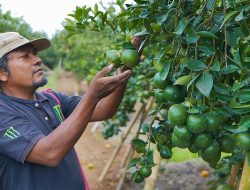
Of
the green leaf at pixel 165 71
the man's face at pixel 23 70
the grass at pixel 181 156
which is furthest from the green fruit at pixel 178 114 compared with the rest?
the grass at pixel 181 156

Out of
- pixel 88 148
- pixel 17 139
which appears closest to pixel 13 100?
pixel 17 139

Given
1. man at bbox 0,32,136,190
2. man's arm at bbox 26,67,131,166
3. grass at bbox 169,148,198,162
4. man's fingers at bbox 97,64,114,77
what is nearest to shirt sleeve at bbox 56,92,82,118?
man at bbox 0,32,136,190

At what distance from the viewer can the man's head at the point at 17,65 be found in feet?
7.36

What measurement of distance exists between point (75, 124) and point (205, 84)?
0.82 meters

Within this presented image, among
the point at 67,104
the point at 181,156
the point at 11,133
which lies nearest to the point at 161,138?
the point at 11,133

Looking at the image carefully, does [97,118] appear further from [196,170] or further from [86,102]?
[196,170]

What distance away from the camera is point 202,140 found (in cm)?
133

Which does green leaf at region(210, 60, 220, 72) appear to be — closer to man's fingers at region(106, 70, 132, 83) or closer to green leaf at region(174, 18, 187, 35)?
green leaf at region(174, 18, 187, 35)

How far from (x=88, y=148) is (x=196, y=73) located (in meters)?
6.03

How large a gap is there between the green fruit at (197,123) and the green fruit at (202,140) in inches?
2.7

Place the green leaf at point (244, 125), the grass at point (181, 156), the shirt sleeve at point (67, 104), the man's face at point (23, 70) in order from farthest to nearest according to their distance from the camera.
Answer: the grass at point (181, 156)
the shirt sleeve at point (67, 104)
the man's face at point (23, 70)
the green leaf at point (244, 125)

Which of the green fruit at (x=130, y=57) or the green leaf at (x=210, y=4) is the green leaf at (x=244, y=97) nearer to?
the green leaf at (x=210, y=4)

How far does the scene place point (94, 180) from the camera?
541 centimetres

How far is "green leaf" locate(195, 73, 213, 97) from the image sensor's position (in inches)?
46.3
